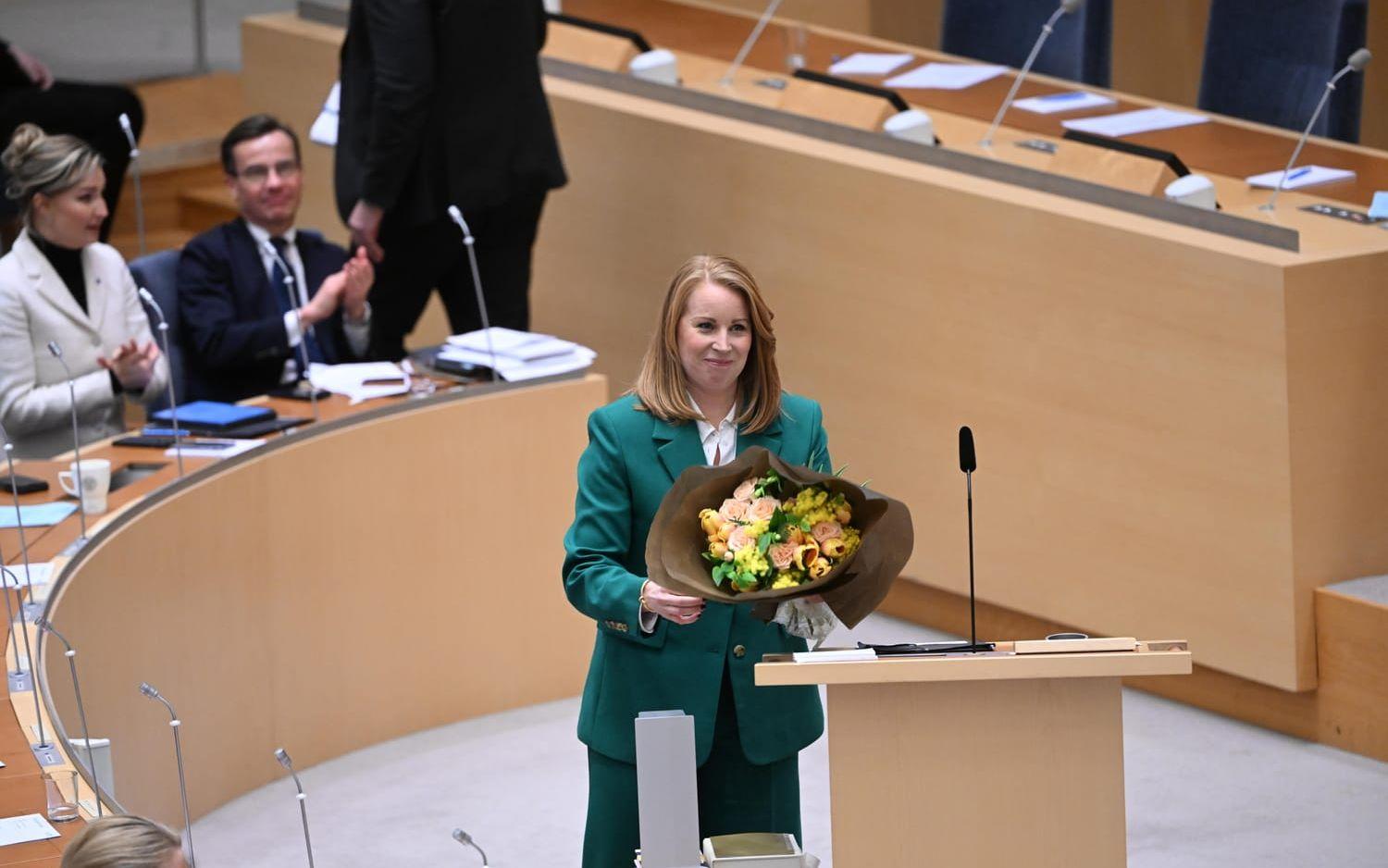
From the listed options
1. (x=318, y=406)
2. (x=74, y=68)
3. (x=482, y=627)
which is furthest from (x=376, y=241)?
(x=74, y=68)

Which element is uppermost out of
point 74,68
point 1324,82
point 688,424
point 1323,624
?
point 74,68

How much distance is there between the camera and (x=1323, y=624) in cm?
471

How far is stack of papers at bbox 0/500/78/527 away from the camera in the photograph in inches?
170

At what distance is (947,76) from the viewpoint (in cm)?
622

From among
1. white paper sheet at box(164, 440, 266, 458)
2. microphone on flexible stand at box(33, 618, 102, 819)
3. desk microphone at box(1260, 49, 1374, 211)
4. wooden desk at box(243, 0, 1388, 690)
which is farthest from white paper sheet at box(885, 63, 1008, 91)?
microphone on flexible stand at box(33, 618, 102, 819)

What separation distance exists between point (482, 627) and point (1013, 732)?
276 cm

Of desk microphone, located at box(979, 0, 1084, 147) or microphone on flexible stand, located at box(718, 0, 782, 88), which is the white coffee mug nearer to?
desk microphone, located at box(979, 0, 1084, 147)

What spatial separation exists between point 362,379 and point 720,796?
2.41 meters

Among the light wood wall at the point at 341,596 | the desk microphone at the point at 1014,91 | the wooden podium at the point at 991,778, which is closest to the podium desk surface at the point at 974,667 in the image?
the wooden podium at the point at 991,778

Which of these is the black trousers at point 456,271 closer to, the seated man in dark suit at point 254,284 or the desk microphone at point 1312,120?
the seated man in dark suit at point 254,284

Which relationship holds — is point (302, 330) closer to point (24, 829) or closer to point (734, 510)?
point (24, 829)

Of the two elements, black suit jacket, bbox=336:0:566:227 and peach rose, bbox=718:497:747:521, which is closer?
peach rose, bbox=718:497:747:521

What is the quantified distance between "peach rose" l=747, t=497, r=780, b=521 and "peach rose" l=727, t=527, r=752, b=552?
0.08 feet

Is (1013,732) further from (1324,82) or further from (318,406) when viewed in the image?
(1324,82)
